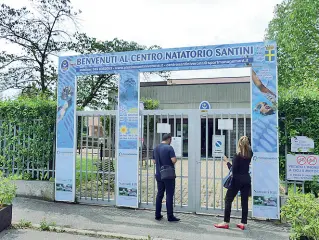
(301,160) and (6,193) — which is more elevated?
(301,160)

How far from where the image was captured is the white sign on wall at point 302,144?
609 centimetres

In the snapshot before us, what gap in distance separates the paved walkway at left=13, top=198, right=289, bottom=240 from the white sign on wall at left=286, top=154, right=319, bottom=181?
41.7 inches

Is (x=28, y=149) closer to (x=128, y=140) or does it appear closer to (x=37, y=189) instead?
(x=37, y=189)

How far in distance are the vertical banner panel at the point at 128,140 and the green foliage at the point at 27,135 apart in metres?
2.00

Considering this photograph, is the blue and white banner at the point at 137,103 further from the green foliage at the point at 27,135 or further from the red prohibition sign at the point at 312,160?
the red prohibition sign at the point at 312,160

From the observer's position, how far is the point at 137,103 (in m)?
7.09

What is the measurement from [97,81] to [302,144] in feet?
39.7

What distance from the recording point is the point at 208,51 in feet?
21.6

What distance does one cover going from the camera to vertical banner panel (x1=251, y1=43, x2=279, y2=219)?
620 centimetres

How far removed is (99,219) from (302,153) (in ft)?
14.5

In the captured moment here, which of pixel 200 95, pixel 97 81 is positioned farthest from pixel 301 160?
pixel 200 95

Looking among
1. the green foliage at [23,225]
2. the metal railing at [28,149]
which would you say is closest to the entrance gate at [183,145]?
the metal railing at [28,149]

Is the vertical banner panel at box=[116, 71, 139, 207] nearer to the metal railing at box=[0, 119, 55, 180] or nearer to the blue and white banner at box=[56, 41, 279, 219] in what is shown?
the blue and white banner at box=[56, 41, 279, 219]

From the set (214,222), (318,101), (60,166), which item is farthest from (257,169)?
(60,166)
